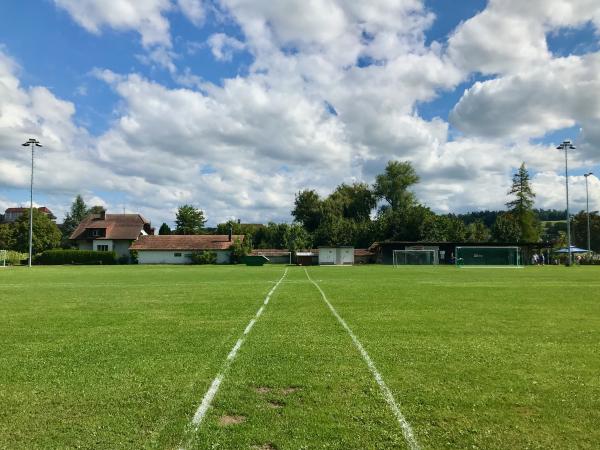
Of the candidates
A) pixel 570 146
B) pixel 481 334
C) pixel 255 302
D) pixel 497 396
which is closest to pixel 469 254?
pixel 570 146

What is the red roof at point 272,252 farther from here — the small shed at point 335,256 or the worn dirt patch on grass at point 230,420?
the worn dirt patch on grass at point 230,420

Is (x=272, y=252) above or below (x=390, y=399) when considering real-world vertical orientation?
above

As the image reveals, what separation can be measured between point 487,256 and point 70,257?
62207mm

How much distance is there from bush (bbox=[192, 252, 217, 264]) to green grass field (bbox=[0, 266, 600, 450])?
68388 mm

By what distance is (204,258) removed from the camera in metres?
81.7

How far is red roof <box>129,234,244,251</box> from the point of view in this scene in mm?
85438

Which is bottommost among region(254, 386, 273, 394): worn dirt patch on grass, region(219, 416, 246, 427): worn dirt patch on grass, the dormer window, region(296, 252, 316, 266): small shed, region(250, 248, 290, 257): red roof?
region(219, 416, 246, 427): worn dirt patch on grass

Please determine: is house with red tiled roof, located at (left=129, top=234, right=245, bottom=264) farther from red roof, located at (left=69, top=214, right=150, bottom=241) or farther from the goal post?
the goal post

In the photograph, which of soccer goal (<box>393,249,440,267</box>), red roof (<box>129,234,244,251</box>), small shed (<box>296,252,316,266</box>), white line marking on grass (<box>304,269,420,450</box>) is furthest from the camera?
Result: red roof (<box>129,234,244,251</box>)

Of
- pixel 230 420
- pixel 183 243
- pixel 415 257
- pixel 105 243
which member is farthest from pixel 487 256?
pixel 105 243

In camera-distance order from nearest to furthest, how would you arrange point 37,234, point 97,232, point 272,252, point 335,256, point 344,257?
point 335,256, point 344,257, point 272,252, point 37,234, point 97,232

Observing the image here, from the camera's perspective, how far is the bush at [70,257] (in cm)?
7925

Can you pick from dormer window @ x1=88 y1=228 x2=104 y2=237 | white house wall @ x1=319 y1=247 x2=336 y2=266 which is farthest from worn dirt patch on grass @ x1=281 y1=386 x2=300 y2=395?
dormer window @ x1=88 y1=228 x2=104 y2=237

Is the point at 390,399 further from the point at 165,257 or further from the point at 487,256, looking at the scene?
the point at 165,257
